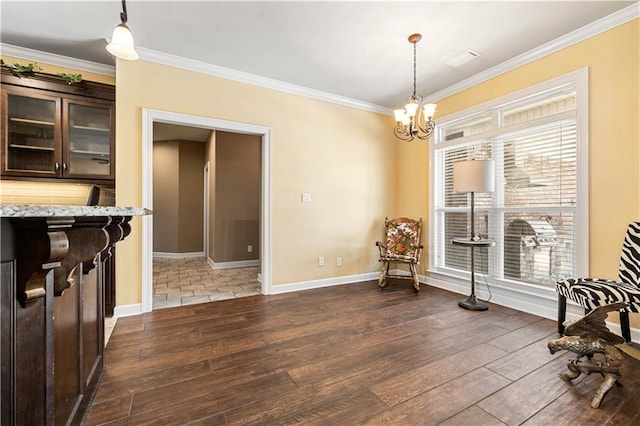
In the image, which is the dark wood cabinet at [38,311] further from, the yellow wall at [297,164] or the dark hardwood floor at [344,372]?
the yellow wall at [297,164]

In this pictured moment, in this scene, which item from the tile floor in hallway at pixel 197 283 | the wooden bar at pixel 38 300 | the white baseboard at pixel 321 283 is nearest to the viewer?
the wooden bar at pixel 38 300

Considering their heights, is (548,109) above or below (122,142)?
above

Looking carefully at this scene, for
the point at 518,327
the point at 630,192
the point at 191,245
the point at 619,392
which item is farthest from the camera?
the point at 191,245

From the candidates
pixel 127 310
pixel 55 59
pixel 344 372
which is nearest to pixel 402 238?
pixel 344 372

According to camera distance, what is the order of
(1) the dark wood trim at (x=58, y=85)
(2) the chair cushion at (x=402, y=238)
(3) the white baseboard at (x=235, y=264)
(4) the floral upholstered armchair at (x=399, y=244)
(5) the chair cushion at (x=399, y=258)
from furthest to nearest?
1. (3) the white baseboard at (x=235, y=264)
2. (2) the chair cushion at (x=402, y=238)
3. (4) the floral upholstered armchair at (x=399, y=244)
4. (5) the chair cushion at (x=399, y=258)
5. (1) the dark wood trim at (x=58, y=85)

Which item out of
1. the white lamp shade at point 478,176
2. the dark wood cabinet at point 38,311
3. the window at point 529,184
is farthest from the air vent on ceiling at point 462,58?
the dark wood cabinet at point 38,311

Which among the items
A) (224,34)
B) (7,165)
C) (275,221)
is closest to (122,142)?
(7,165)

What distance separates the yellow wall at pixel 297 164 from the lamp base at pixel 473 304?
1.48 metres

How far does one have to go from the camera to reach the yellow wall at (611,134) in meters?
2.31

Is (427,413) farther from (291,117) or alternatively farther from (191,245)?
(191,245)

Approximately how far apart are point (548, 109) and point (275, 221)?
127 inches

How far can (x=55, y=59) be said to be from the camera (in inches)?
117

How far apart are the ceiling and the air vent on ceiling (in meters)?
0.05

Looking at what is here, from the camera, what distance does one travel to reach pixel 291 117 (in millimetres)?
3729
